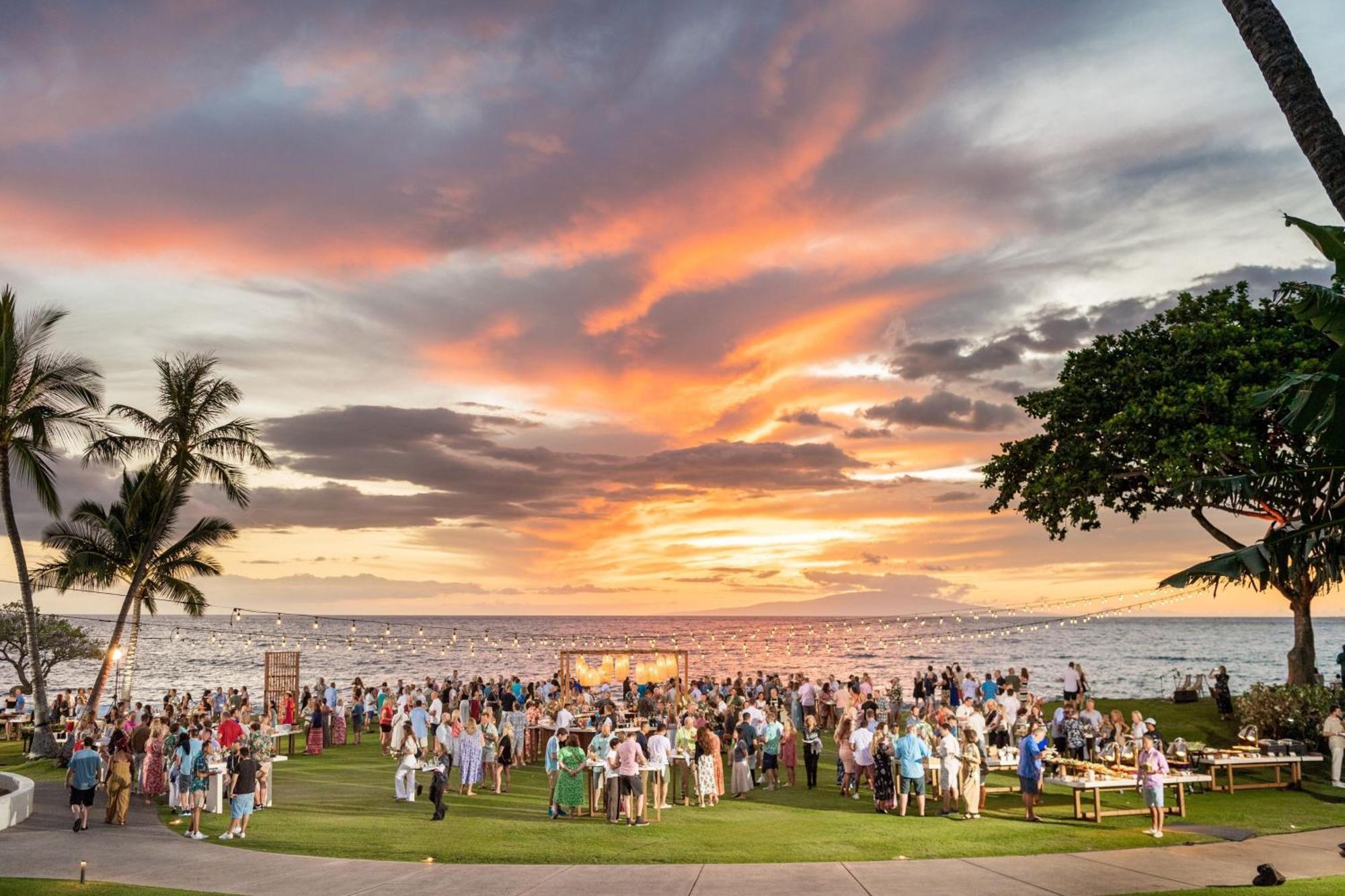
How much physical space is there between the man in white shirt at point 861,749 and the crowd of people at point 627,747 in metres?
0.03

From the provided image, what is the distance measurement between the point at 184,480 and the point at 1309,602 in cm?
3329

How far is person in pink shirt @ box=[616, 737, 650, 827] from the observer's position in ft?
53.7

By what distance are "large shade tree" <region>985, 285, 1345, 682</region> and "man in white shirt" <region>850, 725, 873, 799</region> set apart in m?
9.14

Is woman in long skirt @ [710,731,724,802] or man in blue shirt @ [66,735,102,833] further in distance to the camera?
woman in long skirt @ [710,731,724,802]

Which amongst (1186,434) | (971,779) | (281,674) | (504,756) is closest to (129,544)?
(281,674)

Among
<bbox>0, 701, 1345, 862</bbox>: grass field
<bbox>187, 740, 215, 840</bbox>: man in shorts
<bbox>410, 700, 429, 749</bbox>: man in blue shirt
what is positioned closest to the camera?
<bbox>0, 701, 1345, 862</bbox>: grass field

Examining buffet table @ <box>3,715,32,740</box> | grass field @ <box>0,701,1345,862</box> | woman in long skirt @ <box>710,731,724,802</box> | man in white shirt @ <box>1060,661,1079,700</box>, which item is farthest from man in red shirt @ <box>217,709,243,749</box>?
man in white shirt @ <box>1060,661,1079,700</box>

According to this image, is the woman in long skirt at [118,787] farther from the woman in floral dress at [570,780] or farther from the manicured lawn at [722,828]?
the woman in floral dress at [570,780]

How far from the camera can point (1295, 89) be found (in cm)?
827

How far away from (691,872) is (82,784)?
425 inches

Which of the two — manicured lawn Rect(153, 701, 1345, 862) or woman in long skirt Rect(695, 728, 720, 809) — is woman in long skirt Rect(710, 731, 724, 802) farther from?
manicured lawn Rect(153, 701, 1345, 862)

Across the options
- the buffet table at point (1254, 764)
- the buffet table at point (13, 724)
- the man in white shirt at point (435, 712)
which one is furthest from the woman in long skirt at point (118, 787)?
the buffet table at point (1254, 764)

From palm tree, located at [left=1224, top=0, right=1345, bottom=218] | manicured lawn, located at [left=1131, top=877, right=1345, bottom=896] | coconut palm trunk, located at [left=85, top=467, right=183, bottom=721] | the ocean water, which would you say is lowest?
the ocean water

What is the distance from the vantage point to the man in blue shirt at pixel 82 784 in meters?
15.5
